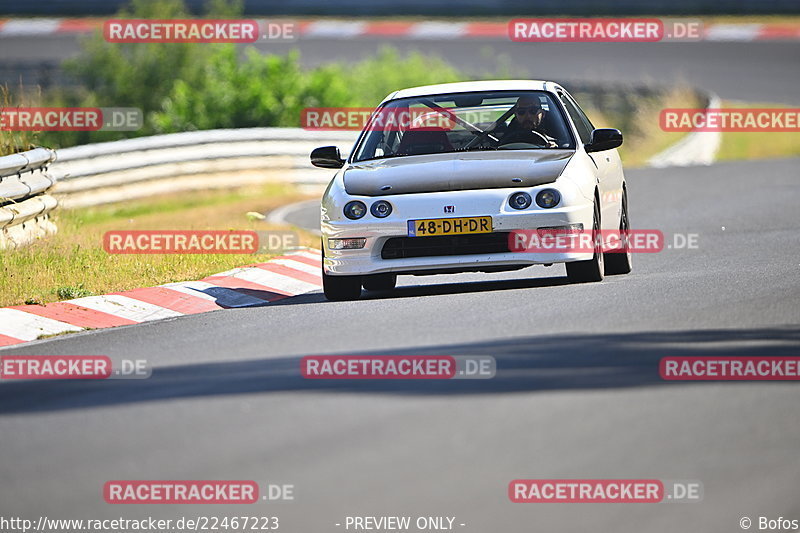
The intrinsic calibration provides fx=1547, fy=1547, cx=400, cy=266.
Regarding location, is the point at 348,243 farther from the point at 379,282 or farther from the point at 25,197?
the point at 25,197

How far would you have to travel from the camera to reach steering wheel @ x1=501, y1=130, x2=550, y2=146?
11.3 metres

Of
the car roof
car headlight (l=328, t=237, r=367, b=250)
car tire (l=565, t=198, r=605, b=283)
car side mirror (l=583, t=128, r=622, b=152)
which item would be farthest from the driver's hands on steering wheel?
car headlight (l=328, t=237, r=367, b=250)

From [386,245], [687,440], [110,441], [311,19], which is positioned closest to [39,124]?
[386,245]

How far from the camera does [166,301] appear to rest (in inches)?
447

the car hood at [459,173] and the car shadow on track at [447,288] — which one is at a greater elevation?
the car hood at [459,173]

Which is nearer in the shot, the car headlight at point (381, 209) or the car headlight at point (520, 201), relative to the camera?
the car headlight at point (520, 201)

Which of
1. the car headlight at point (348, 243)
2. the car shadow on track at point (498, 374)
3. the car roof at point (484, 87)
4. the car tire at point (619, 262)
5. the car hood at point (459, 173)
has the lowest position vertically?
the car tire at point (619, 262)

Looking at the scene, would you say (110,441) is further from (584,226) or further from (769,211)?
(769,211)

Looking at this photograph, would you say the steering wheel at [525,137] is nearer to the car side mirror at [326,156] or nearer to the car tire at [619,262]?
the car tire at [619,262]

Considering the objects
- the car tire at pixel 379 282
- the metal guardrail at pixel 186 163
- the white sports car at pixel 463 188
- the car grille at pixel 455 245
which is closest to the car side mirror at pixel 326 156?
the white sports car at pixel 463 188

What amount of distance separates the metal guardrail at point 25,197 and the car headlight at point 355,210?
12.3ft

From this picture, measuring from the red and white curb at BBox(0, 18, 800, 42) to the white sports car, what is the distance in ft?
98.0

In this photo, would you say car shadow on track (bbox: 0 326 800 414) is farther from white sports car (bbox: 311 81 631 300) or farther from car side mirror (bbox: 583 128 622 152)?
car side mirror (bbox: 583 128 622 152)

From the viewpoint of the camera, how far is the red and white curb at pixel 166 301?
10.2m
